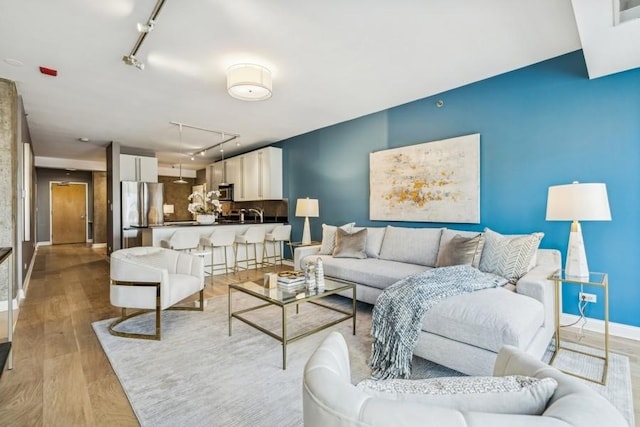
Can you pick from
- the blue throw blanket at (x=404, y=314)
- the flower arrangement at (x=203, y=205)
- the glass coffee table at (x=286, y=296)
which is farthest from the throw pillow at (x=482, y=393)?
the flower arrangement at (x=203, y=205)

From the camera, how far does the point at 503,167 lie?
347 centimetres

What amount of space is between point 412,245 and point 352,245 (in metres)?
0.78

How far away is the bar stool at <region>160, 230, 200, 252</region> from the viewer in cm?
476

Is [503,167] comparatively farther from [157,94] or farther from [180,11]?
[157,94]

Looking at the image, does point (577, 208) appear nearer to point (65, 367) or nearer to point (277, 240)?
point (65, 367)

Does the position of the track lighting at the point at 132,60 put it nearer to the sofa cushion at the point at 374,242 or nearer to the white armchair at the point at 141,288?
the white armchair at the point at 141,288

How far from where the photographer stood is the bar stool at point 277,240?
5.86 metres

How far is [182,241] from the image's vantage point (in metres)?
4.83

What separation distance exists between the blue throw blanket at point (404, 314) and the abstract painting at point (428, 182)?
4.68 ft

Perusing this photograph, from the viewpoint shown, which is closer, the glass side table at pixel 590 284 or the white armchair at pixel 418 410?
the white armchair at pixel 418 410

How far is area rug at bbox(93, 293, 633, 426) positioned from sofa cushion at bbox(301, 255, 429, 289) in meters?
0.43

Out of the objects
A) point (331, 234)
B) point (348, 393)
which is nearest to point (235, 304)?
point (331, 234)

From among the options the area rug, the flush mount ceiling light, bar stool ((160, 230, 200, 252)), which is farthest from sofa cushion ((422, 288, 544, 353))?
bar stool ((160, 230, 200, 252))

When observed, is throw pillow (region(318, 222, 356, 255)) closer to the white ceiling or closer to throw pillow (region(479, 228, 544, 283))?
the white ceiling
